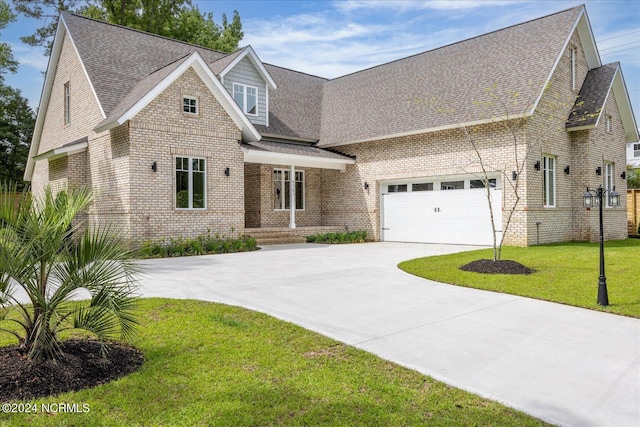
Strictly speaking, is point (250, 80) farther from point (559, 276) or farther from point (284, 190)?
point (559, 276)

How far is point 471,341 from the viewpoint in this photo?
4859mm

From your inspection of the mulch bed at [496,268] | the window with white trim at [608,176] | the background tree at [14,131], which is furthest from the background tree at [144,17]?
the mulch bed at [496,268]

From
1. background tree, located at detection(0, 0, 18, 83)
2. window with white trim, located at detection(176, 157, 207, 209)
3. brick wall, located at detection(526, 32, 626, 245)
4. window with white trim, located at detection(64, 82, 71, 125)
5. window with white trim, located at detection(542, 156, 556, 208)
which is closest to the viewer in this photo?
window with white trim, located at detection(176, 157, 207, 209)

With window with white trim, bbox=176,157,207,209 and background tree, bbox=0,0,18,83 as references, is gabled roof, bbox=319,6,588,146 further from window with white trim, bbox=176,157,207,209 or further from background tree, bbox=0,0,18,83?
background tree, bbox=0,0,18,83

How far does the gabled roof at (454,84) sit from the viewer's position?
1496cm

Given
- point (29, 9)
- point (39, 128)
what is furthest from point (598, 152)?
point (29, 9)

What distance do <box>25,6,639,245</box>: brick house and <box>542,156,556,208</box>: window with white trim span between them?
0.05 m

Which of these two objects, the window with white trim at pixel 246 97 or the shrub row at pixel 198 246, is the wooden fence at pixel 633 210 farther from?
the window with white trim at pixel 246 97

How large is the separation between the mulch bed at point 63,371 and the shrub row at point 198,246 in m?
8.52

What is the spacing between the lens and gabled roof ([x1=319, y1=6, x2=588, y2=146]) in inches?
589

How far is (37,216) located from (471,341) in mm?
4458

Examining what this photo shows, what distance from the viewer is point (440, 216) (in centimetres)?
1673

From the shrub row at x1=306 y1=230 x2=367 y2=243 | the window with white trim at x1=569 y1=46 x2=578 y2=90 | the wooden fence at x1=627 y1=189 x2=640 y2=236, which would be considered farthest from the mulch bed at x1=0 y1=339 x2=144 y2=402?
the wooden fence at x1=627 y1=189 x2=640 y2=236

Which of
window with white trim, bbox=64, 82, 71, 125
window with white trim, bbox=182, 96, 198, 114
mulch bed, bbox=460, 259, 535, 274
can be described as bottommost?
mulch bed, bbox=460, 259, 535, 274
